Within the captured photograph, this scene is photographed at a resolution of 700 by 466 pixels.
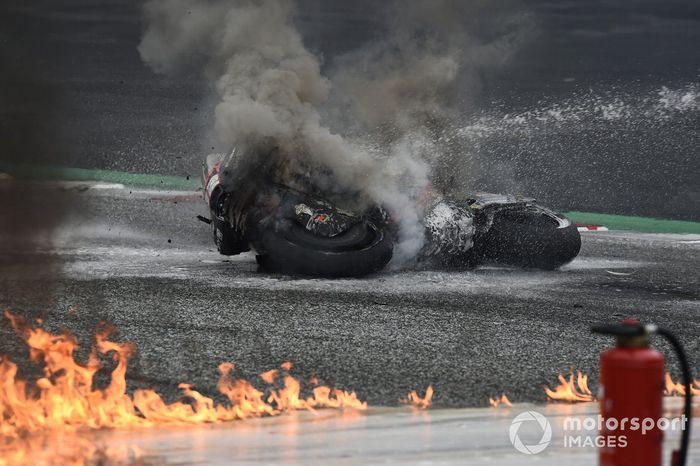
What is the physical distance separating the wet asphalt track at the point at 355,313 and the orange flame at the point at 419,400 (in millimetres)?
81

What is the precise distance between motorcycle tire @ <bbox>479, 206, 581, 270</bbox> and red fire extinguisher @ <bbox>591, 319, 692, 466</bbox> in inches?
304

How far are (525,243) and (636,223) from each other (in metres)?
6.88

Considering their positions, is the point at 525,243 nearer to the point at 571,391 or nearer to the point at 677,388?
the point at 677,388

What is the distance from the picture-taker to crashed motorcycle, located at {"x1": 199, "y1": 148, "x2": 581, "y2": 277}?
400 inches

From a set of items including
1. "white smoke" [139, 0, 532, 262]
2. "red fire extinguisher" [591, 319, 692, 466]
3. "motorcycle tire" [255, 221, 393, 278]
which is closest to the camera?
"red fire extinguisher" [591, 319, 692, 466]

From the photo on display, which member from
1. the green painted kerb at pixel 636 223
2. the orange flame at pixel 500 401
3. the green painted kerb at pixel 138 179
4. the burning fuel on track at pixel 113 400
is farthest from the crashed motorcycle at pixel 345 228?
the green painted kerb at pixel 138 179

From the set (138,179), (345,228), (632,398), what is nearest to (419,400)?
(632,398)

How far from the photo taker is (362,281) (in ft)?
32.8

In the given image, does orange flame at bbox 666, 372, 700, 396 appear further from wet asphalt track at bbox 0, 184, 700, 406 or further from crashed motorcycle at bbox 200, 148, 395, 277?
crashed motorcycle at bbox 200, 148, 395, 277

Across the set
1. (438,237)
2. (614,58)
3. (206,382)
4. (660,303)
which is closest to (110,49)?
(614,58)

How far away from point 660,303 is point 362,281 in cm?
295

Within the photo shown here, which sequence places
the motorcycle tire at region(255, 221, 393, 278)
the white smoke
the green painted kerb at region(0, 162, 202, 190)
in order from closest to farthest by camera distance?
the motorcycle tire at region(255, 221, 393, 278) → the white smoke → the green painted kerb at region(0, 162, 202, 190)

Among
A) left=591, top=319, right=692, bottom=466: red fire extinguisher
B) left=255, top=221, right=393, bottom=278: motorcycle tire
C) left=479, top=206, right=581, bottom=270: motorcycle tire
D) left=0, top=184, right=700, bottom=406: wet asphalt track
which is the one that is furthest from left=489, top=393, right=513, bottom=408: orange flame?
left=479, top=206, right=581, bottom=270: motorcycle tire

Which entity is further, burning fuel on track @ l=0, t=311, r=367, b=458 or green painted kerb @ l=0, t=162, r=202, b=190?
green painted kerb @ l=0, t=162, r=202, b=190
